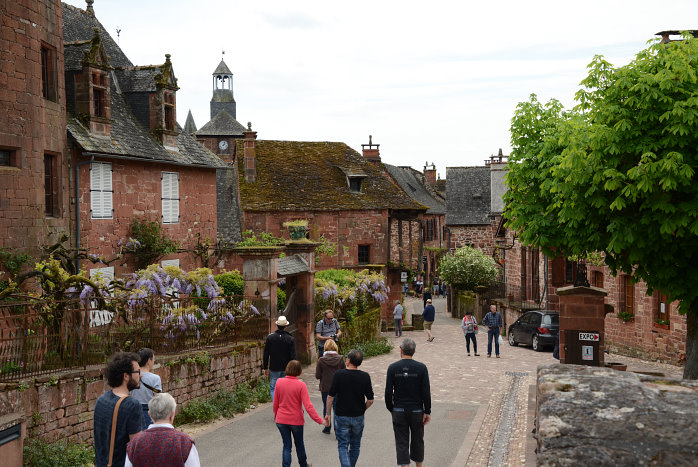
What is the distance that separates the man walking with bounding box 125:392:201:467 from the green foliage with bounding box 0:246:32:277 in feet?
32.6

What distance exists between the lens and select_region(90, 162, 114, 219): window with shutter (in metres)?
17.2

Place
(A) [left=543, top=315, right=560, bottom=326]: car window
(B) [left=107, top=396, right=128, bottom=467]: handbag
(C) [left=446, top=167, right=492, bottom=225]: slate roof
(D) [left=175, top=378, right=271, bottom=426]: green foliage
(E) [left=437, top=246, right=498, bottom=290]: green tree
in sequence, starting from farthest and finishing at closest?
(C) [left=446, top=167, right=492, bottom=225]: slate roof → (E) [left=437, top=246, right=498, bottom=290]: green tree → (A) [left=543, top=315, right=560, bottom=326]: car window → (D) [left=175, top=378, right=271, bottom=426]: green foliage → (B) [left=107, top=396, right=128, bottom=467]: handbag

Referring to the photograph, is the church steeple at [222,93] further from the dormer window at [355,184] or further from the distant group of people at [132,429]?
the distant group of people at [132,429]

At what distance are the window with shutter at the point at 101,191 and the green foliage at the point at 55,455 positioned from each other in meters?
9.48

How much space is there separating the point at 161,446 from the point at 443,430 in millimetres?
7036

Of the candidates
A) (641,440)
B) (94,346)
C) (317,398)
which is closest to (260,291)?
(317,398)

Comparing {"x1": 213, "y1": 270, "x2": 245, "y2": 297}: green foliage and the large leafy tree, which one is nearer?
the large leafy tree

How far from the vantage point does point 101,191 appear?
17.5 m

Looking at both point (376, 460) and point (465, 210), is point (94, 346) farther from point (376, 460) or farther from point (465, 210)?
point (465, 210)

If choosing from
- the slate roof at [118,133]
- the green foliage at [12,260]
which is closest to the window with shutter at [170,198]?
the slate roof at [118,133]

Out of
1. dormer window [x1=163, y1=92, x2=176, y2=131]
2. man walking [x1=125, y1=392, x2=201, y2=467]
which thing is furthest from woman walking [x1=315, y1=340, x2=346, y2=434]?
dormer window [x1=163, y1=92, x2=176, y2=131]

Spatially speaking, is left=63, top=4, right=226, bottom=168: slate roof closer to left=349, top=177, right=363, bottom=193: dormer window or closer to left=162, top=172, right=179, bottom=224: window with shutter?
left=162, top=172, right=179, bottom=224: window with shutter

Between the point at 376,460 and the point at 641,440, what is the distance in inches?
288

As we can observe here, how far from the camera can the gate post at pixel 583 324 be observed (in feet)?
41.8
